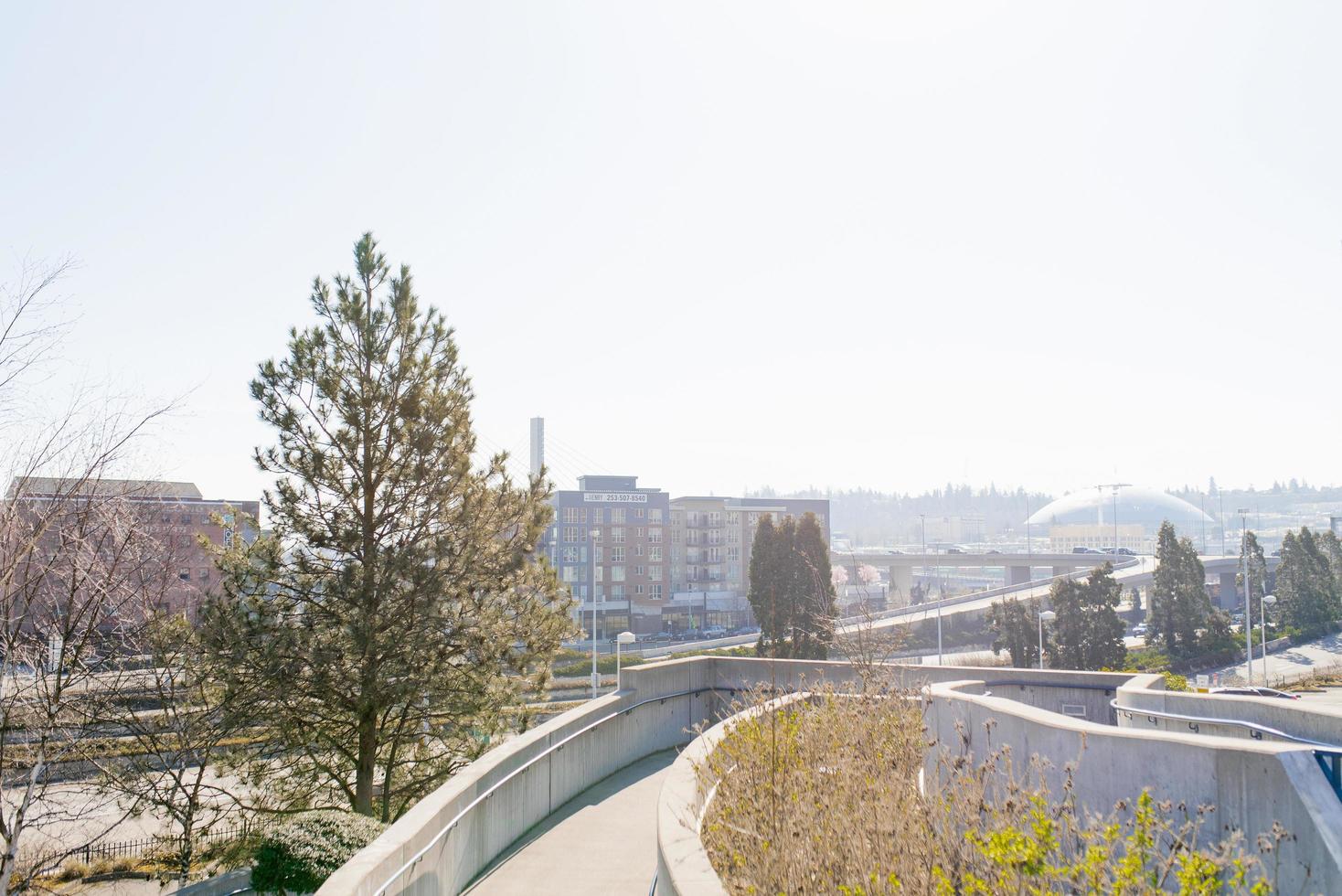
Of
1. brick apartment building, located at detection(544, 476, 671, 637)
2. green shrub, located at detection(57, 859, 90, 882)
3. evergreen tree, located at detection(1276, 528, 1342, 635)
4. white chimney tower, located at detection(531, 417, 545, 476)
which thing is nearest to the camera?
green shrub, located at detection(57, 859, 90, 882)

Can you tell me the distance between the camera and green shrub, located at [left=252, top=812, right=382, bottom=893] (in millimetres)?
7961

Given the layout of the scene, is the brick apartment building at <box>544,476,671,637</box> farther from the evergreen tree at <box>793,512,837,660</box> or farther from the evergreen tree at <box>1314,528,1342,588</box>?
the evergreen tree at <box>1314,528,1342,588</box>

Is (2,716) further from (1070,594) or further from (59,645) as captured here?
(1070,594)

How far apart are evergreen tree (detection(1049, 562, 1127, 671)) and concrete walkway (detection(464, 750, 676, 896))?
118 ft

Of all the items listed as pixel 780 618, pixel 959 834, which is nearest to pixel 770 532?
pixel 780 618

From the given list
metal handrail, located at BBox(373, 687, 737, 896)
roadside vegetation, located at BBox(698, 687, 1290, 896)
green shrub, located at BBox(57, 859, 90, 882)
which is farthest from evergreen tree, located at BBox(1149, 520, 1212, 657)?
roadside vegetation, located at BBox(698, 687, 1290, 896)

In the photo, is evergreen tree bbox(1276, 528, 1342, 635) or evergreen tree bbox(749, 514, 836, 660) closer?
evergreen tree bbox(749, 514, 836, 660)

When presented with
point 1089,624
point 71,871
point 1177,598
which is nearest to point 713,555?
point 1177,598

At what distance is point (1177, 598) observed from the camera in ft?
159

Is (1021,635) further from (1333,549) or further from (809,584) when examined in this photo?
(1333,549)

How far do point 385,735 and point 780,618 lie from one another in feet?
81.6

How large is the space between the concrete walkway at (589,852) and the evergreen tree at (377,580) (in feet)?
17.6

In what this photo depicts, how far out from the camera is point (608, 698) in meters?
11.8

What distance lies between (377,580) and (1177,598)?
45137 mm
